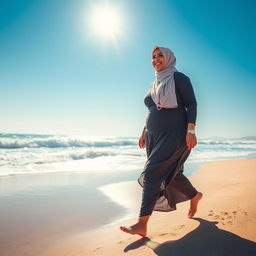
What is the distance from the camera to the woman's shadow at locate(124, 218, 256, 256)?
6.47ft

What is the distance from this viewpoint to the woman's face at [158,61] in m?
2.72

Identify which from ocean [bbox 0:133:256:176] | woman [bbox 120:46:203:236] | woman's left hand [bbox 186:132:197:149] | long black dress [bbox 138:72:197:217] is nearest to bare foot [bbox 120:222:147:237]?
woman [bbox 120:46:203:236]

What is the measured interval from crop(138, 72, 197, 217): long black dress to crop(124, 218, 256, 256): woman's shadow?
1.00ft

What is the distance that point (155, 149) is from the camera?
2.51 metres

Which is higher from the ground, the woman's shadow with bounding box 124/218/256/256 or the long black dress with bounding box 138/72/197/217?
the long black dress with bounding box 138/72/197/217

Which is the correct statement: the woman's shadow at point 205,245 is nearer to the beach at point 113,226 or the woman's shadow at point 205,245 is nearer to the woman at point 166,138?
the beach at point 113,226

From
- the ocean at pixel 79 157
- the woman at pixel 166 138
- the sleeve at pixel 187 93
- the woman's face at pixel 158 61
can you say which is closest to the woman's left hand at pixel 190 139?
the woman at pixel 166 138

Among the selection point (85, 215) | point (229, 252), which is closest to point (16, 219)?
point (85, 215)

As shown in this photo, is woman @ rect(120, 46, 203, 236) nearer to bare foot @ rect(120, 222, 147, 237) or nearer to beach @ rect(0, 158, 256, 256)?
bare foot @ rect(120, 222, 147, 237)

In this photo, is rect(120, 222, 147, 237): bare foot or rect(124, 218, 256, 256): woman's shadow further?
rect(120, 222, 147, 237): bare foot

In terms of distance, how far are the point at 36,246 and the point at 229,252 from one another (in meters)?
1.68

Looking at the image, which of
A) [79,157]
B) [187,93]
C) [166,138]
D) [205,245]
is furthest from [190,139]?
[79,157]

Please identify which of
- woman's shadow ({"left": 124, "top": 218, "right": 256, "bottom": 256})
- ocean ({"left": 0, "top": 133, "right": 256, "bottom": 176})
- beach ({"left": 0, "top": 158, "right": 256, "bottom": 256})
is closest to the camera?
woman's shadow ({"left": 124, "top": 218, "right": 256, "bottom": 256})

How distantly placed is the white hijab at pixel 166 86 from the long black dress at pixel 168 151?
0.06 metres
